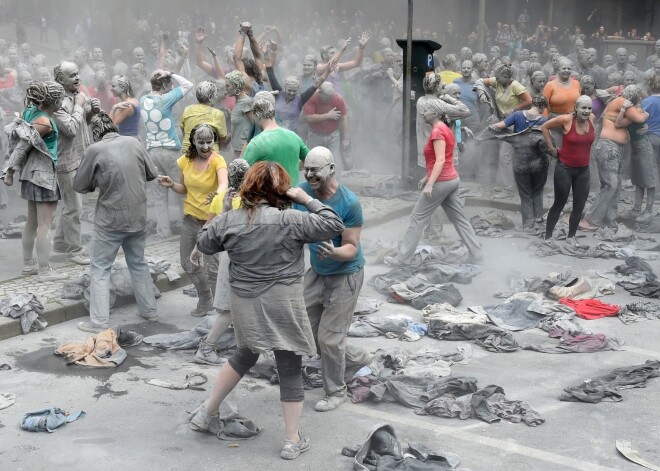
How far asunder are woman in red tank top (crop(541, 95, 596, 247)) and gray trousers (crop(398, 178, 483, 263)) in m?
1.34

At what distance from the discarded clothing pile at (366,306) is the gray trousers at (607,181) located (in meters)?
4.09

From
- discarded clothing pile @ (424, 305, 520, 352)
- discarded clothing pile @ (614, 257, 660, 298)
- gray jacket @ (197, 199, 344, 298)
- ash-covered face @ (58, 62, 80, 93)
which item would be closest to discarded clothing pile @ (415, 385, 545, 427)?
discarded clothing pile @ (424, 305, 520, 352)

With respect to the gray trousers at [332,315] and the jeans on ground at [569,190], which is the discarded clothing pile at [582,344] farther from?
the jeans on ground at [569,190]

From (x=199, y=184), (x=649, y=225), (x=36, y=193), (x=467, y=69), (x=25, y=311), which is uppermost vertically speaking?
(x=467, y=69)

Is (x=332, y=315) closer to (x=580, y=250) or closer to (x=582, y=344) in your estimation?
(x=582, y=344)

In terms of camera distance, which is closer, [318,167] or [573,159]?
[318,167]

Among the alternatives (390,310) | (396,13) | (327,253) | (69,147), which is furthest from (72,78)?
(396,13)

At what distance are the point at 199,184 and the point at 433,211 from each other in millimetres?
2818

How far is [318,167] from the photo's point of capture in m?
5.88

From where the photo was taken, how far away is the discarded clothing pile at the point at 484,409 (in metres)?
6.00

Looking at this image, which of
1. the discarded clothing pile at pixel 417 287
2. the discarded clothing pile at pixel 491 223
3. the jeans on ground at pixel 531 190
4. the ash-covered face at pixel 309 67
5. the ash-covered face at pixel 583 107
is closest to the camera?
the discarded clothing pile at pixel 417 287

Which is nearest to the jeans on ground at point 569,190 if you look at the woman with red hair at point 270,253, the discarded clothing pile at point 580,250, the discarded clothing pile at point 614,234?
the discarded clothing pile at point 580,250

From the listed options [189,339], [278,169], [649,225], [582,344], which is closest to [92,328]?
[189,339]

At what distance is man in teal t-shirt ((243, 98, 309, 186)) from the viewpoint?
7469mm
